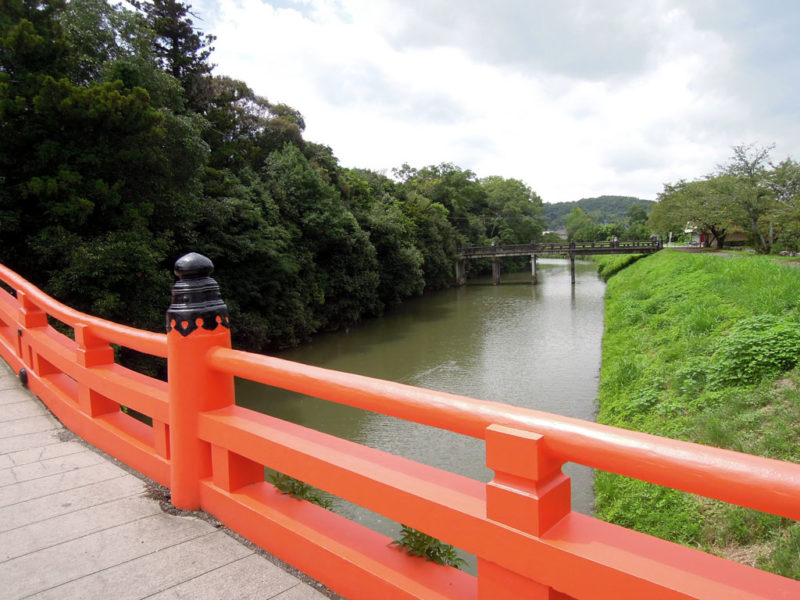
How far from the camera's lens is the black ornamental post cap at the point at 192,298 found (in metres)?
2.11

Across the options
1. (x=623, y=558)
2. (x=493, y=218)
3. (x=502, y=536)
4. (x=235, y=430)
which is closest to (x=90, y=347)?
(x=235, y=430)

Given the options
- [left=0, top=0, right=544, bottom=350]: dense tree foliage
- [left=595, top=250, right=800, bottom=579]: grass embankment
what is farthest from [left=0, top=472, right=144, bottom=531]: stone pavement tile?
[left=0, top=0, right=544, bottom=350]: dense tree foliage

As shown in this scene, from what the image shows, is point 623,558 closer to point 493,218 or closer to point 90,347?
point 90,347

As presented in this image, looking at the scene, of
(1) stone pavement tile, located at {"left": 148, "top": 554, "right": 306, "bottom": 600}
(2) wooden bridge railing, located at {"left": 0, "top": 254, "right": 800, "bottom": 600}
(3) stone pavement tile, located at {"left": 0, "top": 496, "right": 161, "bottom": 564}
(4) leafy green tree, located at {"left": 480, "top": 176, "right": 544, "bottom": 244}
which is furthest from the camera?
(4) leafy green tree, located at {"left": 480, "top": 176, "right": 544, "bottom": 244}

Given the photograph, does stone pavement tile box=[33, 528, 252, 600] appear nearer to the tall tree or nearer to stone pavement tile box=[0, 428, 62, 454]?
stone pavement tile box=[0, 428, 62, 454]

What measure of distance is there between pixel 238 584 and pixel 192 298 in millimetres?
1097

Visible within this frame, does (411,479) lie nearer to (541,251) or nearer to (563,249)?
(541,251)

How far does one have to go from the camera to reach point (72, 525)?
2.21 m

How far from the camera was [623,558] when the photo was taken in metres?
1.15

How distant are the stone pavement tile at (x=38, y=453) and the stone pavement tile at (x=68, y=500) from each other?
0.53 m

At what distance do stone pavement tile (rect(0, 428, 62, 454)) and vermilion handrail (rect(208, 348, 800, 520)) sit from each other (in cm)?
239

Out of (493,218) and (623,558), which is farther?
(493,218)

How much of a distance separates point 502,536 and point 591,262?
6562 centimetres

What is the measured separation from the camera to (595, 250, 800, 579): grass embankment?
414 cm
